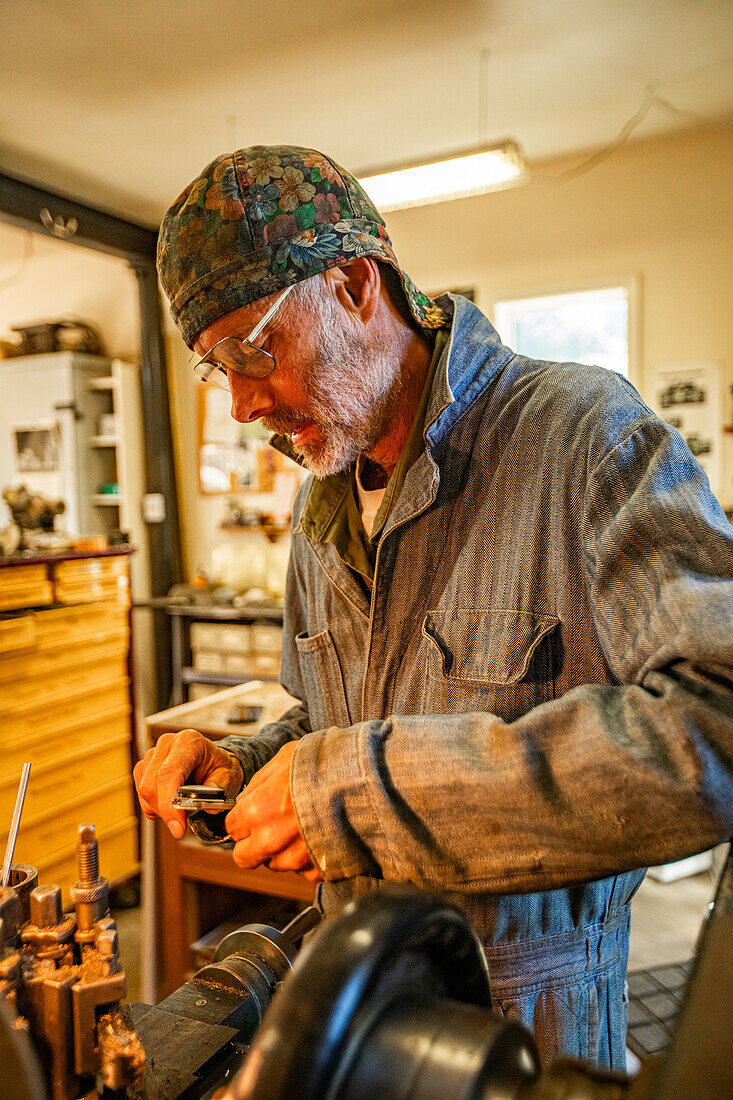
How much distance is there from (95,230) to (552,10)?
2891 mm

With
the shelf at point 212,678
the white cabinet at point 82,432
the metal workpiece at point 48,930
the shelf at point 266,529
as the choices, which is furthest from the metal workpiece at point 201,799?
the white cabinet at point 82,432

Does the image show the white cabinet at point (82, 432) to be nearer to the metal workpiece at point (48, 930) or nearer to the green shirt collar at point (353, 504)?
the green shirt collar at point (353, 504)

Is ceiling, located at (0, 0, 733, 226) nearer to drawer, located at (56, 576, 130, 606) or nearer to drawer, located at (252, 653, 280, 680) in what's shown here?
drawer, located at (56, 576, 130, 606)

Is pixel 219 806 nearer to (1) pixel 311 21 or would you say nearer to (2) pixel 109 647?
(2) pixel 109 647

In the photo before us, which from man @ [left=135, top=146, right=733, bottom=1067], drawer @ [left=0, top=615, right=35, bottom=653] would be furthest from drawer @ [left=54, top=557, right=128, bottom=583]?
man @ [left=135, top=146, right=733, bottom=1067]

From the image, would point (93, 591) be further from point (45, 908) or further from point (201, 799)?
point (45, 908)

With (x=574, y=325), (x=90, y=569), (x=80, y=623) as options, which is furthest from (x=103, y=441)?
(x=574, y=325)

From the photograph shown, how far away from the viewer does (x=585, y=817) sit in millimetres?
701

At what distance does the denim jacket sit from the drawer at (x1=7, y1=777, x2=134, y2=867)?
205 cm

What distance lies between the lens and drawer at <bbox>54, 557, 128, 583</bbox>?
3.12m

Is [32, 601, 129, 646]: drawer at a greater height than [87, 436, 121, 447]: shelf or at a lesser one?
lesser

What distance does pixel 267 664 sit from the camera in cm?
415

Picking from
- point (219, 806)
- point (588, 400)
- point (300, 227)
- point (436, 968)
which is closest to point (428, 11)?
point (300, 227)

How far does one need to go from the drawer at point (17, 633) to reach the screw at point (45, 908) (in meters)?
2.24
